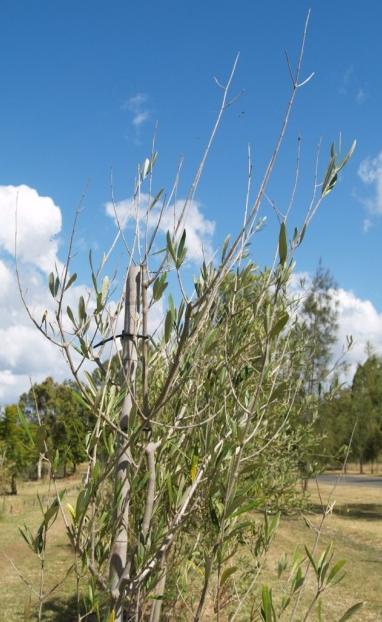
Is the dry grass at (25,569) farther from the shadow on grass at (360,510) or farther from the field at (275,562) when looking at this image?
the shadow on grass at (360,510)

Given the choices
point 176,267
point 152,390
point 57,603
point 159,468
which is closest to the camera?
point 176,267

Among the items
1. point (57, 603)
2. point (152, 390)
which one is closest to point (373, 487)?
point (57, 603)

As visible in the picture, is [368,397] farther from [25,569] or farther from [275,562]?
[25,569]

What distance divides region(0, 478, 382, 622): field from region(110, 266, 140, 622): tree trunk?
6.36 ft

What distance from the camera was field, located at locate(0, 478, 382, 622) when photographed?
1116 cm

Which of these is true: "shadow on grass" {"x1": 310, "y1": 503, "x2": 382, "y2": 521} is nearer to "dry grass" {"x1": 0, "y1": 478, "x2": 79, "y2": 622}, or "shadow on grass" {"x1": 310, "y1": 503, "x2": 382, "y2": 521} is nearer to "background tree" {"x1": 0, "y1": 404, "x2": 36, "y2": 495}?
"dry grass" {"x1": 0, "y1": 478, "x2": 79, "y2": 622}

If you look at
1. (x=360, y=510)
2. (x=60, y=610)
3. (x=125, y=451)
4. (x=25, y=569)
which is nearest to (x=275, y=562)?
(x=25, y=569)

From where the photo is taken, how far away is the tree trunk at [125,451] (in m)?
2.47

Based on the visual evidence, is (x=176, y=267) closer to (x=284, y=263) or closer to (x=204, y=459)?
(x=284, y=263)

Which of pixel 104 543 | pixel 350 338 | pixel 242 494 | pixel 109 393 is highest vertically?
pixel 350 338

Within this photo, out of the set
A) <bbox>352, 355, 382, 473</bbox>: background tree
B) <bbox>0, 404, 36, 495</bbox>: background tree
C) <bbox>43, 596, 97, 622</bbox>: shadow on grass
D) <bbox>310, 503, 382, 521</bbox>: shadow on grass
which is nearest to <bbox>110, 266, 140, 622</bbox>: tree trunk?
<bbox>43, 596, 97, 622</bbox>: shadow on grass

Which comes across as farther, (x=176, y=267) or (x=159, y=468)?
(x=159, y=468)

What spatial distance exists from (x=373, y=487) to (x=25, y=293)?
44.7 m

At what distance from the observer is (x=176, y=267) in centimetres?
227
